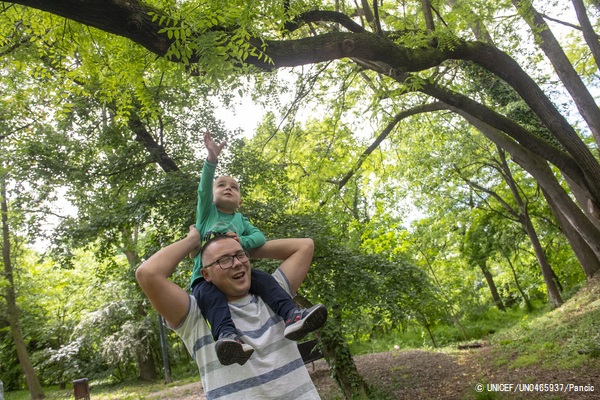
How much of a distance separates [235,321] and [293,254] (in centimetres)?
40

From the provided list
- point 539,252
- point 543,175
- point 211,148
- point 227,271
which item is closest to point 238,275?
point 227,271

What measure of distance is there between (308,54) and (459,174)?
12293 mm

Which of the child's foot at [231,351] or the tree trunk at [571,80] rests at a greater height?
the tree trunk at [571,80]

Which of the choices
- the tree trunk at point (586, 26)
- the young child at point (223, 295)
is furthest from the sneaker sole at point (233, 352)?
the tree trunk at point (586, 26)

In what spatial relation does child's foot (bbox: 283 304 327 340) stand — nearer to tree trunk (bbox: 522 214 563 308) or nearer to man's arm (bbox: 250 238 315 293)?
man's arm (bbox: 250 238 315 293)

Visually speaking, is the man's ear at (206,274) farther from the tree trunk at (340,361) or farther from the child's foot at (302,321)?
Result: the tree trunk at (340,361)

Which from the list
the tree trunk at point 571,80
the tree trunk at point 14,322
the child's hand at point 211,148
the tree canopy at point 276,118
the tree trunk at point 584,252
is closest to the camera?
Result: the child's hand at point 211,148

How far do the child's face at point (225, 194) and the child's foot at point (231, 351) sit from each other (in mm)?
920

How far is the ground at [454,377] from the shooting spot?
17.9 feet

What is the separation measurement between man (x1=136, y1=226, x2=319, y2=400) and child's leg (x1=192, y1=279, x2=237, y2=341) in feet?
0.11

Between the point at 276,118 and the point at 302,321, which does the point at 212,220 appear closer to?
the point at 302,321

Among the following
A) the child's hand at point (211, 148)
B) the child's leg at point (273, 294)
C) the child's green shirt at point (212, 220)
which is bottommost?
the child's leg at point (273, 294)

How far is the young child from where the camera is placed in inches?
58.0

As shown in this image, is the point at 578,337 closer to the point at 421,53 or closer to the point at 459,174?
the point at 421,53
